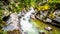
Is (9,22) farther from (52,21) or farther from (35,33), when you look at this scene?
(52,21)

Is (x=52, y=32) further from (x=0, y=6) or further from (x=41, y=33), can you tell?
(x=0, y=6)

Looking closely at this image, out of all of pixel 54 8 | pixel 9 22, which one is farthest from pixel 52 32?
pixel 54 8

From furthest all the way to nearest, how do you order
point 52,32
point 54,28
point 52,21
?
point 52,21
point 54,28
point 52,32

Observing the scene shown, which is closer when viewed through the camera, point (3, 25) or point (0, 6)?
point (3, 25)

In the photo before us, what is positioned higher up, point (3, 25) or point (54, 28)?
point (3, 25)

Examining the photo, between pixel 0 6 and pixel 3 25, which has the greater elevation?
pixel 0 6

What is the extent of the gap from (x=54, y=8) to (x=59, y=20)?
17.6ft

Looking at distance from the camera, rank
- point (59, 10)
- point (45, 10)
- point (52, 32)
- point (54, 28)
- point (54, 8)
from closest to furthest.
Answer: point (52, 32), point (54, 28), point (59, 10), point (54, 8), point (45, 10)

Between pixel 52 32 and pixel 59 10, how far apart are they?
6659 millimetres

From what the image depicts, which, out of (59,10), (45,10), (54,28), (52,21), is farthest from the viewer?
(45,10)

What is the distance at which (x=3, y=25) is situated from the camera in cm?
1658

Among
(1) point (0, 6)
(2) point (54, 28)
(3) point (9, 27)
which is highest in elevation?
(1) point (0, 6)

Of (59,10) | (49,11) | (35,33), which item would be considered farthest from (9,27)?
(49,11)

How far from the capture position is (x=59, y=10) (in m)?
24.4
